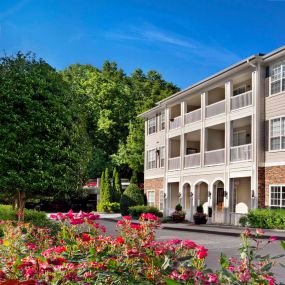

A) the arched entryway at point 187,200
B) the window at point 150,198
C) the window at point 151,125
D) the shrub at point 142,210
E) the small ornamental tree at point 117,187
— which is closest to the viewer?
the arched entryway at point 187,200

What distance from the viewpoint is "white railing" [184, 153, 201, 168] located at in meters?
35.6

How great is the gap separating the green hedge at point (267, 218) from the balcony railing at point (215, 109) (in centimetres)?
783

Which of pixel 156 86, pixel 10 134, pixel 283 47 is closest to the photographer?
pixel 10 134

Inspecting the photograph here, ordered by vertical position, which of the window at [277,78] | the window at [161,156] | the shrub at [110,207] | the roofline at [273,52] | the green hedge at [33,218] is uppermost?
the roofline at [273,52]

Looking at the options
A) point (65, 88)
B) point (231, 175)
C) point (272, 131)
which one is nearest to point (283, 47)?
point (272, 131)

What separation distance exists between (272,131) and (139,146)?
26111 mm

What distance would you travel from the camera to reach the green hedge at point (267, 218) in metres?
25.4

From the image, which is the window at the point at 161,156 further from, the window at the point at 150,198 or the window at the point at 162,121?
the window at the point at 150,198

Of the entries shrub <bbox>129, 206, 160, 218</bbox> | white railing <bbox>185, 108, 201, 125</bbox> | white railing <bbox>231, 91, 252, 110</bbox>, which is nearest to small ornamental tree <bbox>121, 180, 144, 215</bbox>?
shrub <bbox>129, 206, 160, 218</bbox>

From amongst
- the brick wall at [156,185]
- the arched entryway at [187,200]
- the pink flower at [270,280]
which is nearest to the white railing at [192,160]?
the arched entryway at [187,200]

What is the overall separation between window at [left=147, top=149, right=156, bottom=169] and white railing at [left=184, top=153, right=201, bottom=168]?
6473 millimetres

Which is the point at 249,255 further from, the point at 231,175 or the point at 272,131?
the point at 231,175

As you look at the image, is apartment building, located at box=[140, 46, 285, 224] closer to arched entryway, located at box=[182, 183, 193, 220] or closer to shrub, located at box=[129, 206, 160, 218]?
arched entryway, located at box=[182, 183, 193, 220]

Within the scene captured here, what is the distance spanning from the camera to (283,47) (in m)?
27.0
